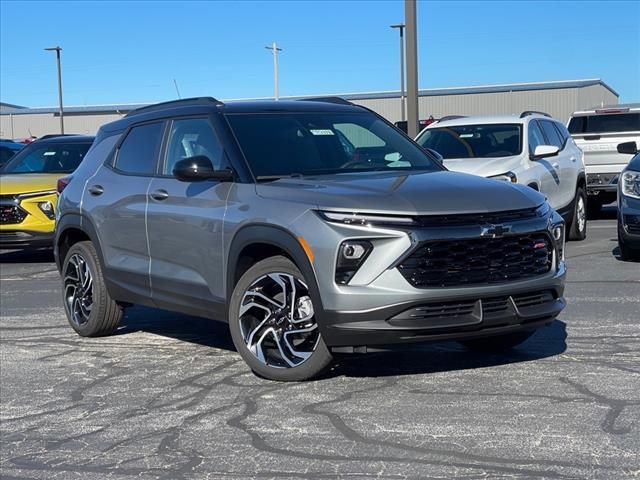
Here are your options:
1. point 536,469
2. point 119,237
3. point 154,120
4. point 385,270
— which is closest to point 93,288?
point 119,237

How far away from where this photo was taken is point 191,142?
22.1 ft

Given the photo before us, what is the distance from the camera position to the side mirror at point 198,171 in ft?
19.8

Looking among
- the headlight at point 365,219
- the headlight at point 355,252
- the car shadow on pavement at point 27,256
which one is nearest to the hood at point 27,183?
the car shadow on pavement at point 27,256

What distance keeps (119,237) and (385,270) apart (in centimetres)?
267

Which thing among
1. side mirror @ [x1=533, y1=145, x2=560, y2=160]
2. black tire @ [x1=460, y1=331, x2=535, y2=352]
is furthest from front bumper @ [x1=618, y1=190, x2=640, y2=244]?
black tire @ [x1=460, y1=331, x2=535, y2=352]

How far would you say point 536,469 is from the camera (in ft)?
13.6

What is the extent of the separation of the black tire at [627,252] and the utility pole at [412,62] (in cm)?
589

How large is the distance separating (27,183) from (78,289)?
5602 mm


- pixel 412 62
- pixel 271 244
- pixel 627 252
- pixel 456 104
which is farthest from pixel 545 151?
pixel 456 104

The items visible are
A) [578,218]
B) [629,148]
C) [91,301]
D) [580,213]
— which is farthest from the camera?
[580,213]

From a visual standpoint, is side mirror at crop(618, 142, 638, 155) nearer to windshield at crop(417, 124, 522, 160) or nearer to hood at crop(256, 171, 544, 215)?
windshield at crop(417, 124, 522, 160)

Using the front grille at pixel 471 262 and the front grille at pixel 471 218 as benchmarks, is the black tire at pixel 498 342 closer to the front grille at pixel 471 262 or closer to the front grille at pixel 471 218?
the front grille at pixel 471 262

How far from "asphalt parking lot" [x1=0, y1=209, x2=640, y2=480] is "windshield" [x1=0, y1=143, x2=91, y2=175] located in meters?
6.45

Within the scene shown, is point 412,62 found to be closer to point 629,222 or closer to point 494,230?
point 629,222
